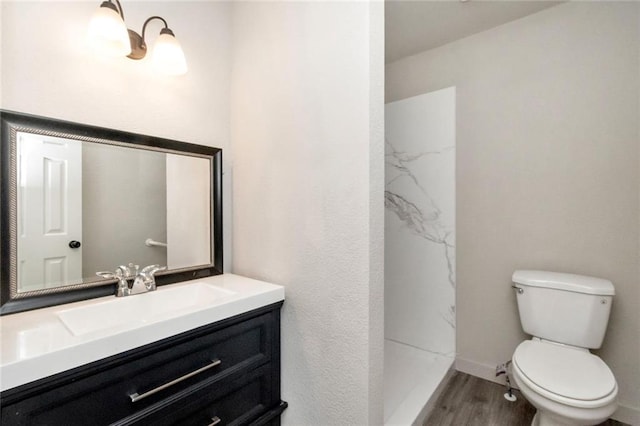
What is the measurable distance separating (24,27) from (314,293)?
145 centimetres

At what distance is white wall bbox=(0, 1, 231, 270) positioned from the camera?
1.03 metres

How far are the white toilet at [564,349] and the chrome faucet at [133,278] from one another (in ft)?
5.93

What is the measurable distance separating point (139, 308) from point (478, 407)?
1.97 meters

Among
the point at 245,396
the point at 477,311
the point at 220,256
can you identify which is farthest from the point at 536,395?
the point at 220,256

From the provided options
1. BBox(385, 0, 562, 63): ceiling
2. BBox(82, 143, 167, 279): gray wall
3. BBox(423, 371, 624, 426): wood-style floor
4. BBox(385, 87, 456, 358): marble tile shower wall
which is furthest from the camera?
BBox(385, 87, 456, 358): marble tile shower wall

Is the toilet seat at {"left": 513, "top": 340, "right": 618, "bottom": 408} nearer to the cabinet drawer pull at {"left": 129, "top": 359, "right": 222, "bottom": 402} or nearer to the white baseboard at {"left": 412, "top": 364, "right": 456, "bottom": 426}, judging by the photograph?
the white baseboard at {"left": 412, "top": 364, "right": 456, "bottom": 426}

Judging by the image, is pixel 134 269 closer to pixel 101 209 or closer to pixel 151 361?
pixel 101 209

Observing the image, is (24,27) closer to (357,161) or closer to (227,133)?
(227,133)

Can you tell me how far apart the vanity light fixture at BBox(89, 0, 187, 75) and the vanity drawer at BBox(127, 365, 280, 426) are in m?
1.32

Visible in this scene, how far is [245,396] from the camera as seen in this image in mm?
1195

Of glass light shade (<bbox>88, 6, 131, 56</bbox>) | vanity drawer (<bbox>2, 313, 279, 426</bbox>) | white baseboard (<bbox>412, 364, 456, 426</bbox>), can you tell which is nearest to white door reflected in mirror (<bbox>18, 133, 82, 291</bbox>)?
glass light shade (<bbox>88, 6, 131, 56</bbox>)

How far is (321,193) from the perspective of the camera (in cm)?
120

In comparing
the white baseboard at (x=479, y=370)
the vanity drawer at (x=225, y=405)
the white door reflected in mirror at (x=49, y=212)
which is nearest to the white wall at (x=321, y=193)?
the vanity drawer at (x=225, y=405)

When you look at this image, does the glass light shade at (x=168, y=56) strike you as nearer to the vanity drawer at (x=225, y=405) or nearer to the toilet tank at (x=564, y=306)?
the vanity drawer at (x=225, y=405)
